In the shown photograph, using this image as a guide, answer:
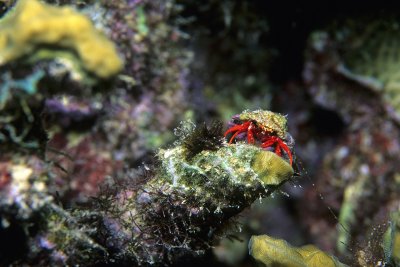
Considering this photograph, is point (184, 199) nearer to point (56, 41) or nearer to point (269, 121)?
Answer: point (269, 121)

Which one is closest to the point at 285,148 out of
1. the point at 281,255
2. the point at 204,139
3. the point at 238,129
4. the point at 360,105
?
the point at 238,129

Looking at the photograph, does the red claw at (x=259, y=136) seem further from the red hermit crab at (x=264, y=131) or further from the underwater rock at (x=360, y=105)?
the underwater rock at (x=360, y=105)

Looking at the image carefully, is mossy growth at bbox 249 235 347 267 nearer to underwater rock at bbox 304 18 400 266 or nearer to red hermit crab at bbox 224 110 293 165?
red hermit crab at bbox 224 110 293 165

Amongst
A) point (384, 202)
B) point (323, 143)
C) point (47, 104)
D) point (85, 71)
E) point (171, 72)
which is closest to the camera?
point (85, 71)

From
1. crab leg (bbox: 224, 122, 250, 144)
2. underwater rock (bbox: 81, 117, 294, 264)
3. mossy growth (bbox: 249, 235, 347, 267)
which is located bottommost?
mossy growth (bbox: 249, 235, 347, 267)

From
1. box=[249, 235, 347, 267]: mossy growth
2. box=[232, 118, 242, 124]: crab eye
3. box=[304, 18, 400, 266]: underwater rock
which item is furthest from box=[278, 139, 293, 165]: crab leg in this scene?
box=[304, 18, 400, 266]: underwater rock

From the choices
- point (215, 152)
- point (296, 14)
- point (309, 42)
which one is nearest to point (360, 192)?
point (309, 42)

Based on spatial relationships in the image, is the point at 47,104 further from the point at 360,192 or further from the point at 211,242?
the point at 360,192
